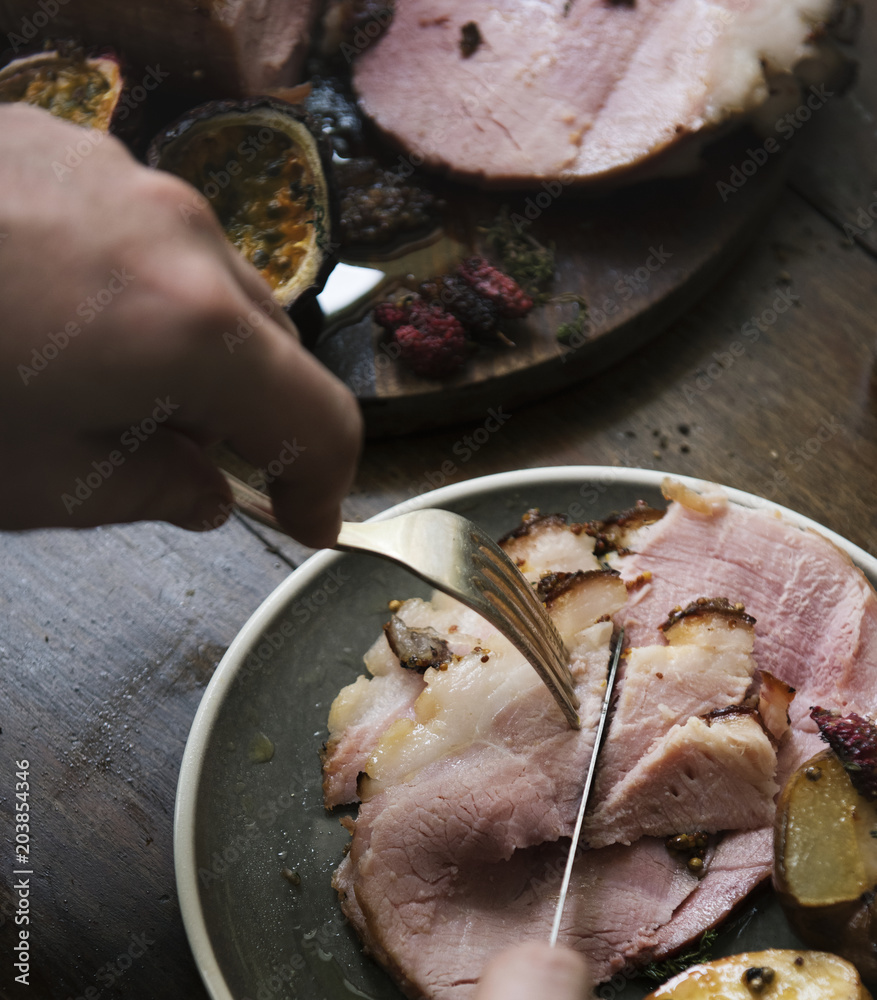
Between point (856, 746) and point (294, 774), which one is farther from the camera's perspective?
point (294, 774)

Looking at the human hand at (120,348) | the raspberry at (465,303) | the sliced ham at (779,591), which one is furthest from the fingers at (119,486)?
the raspberry at (465,303)

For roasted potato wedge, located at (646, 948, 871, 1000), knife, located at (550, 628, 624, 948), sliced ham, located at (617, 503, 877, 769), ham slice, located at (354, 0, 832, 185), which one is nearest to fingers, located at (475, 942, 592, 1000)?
knife, located at (550, 628, 624, 948)

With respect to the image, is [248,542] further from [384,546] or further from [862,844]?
[862,844]

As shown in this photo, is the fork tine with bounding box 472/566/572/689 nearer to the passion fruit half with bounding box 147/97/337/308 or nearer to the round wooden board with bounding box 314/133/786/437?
the round wooden board with bounding box 314/133/786/437

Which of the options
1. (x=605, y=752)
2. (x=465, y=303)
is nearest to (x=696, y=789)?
(x=605, y=752)

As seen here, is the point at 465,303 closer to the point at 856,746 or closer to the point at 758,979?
the point at 856,746

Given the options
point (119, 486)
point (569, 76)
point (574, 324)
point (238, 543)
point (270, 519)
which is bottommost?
point (238, 543)
